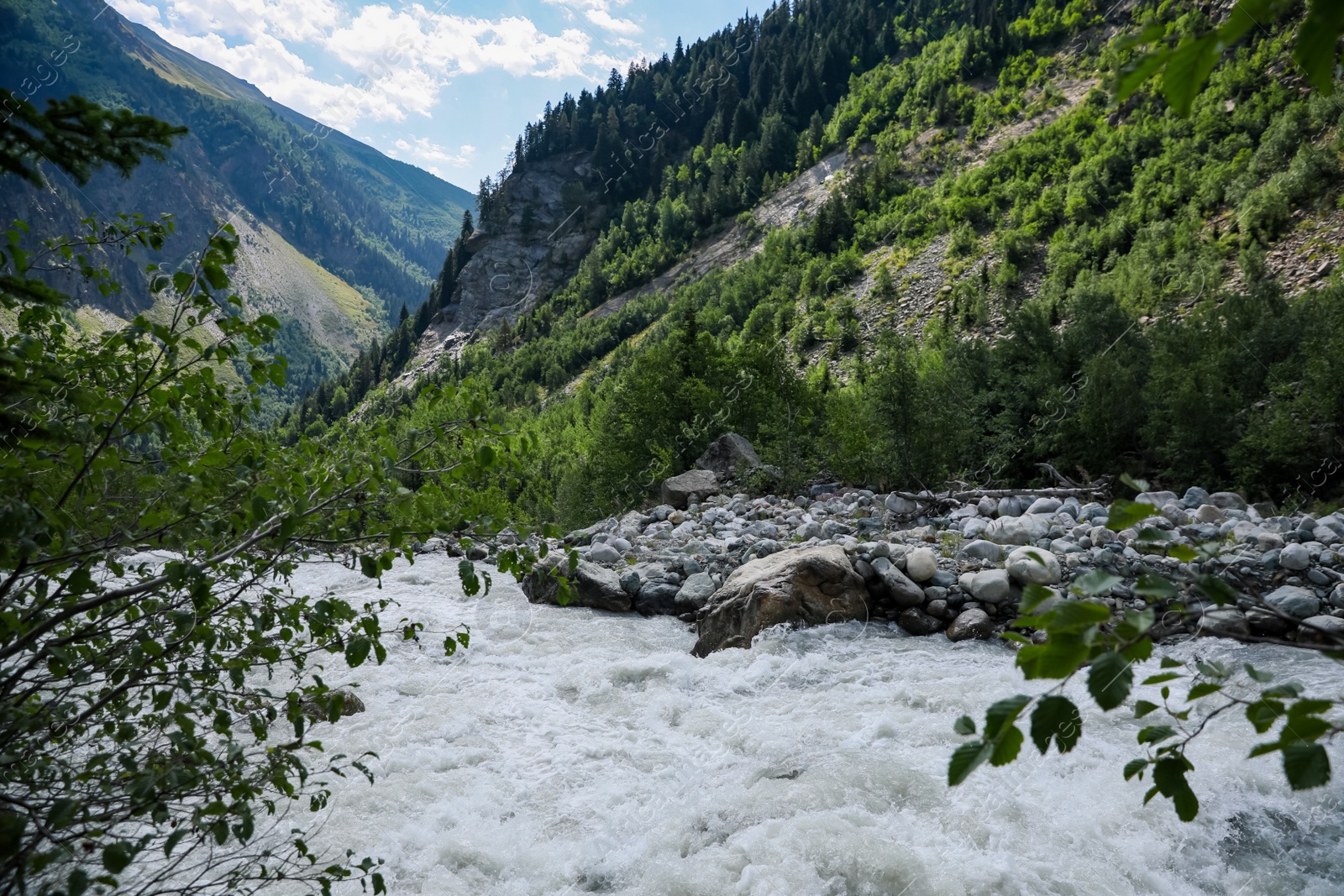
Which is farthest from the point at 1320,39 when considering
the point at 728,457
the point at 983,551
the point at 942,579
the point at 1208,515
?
the point at 728,457

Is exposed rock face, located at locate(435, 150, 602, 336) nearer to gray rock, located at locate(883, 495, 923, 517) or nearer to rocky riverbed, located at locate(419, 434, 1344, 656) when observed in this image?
gray rock, located at locate(883, 495, 923, 517)

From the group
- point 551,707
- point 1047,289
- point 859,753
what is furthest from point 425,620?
point 1047,289

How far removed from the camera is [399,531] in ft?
6.75

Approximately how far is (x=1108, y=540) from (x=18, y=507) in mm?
8404

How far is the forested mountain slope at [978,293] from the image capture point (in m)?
11.3

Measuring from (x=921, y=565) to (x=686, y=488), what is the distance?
6268 millimetres

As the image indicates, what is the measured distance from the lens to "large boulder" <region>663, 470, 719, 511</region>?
12828 millimetres

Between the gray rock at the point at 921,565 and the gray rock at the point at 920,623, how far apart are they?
42 cm

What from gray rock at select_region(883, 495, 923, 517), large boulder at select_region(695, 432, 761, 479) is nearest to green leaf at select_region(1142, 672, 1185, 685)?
gray rock at select_region(883, 495, 923, 517)

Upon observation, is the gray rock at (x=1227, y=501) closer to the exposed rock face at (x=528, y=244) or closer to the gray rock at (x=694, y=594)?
the gray rock at (x=694, y=594)

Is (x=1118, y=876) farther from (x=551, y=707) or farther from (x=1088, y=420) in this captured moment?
(x=1088, y=420)

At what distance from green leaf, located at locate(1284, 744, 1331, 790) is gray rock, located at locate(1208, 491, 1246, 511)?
9673 millimetres

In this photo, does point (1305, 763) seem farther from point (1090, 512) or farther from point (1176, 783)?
point (1090, 512)

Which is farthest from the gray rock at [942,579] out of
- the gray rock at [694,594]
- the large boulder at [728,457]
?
the large boulder at [728,457]
